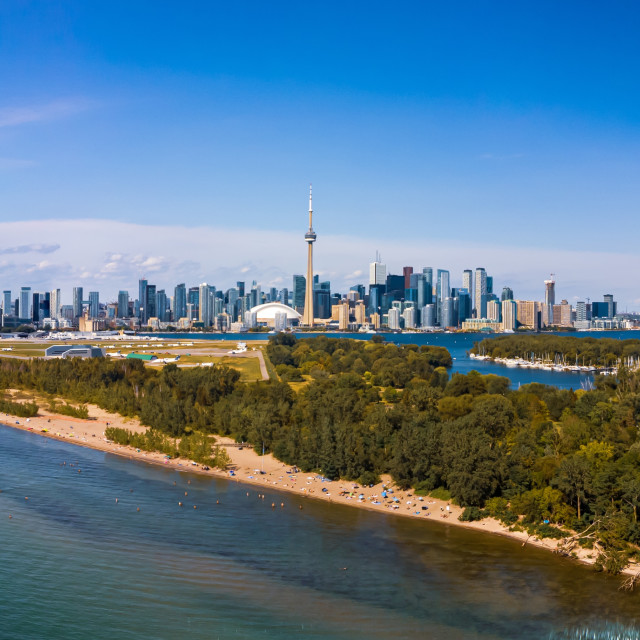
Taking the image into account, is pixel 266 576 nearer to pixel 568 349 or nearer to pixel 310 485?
pixel 310 485

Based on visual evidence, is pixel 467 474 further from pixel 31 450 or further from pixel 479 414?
pixel 31 450

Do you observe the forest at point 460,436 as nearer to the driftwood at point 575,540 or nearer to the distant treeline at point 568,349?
the driftwood at point 575,540

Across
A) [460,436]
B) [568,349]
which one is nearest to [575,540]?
[460,436]

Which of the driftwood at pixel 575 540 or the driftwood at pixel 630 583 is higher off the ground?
the driftwood at pixel 575 540

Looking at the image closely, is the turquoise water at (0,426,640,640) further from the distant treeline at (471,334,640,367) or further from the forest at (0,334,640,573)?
the distant treeline at (471,334,640,367)

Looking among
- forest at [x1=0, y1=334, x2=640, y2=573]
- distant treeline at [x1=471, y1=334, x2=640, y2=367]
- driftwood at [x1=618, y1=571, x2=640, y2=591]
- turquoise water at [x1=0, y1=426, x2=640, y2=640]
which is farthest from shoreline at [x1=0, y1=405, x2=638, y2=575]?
distant treeline at [x1=471, y1=334, x2=640, y2=367]

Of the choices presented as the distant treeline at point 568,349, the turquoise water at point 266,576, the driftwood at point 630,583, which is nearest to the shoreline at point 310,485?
the driftwood at point 630,583
